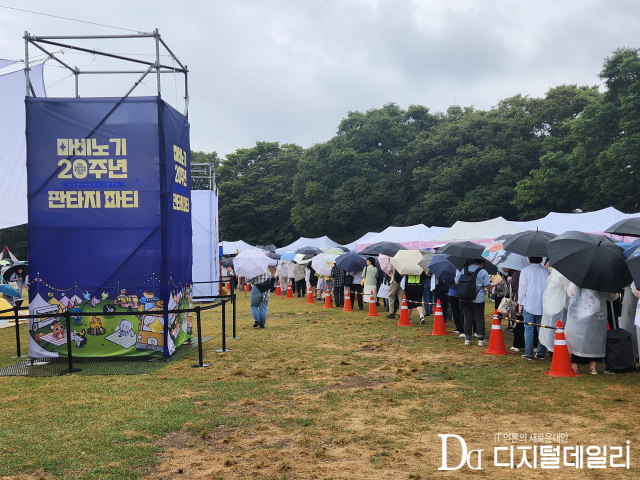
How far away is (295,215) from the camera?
49.5 meters

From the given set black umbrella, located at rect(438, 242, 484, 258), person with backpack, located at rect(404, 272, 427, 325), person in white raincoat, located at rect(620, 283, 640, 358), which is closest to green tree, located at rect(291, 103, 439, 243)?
person with backpack, located at rect(404, 272, 427, 325)

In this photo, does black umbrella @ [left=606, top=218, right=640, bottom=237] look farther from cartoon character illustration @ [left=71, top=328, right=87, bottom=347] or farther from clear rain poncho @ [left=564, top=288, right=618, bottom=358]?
cartoon character illustration @ [left=71, top=328, right=87, bottom=347]

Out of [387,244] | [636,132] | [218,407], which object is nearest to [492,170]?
[636,132]

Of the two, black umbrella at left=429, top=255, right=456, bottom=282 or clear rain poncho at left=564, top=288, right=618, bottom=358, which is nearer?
clear rain poncho at left=564, top=288, right=618, bottom=358

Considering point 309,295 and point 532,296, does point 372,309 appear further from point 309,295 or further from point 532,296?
point 532,296

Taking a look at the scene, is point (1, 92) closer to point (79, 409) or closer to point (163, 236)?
point (163, 236)

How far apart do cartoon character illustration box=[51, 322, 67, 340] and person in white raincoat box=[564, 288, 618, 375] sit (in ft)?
27.2

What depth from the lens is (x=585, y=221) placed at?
811 inches

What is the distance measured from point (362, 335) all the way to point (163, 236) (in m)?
5.19

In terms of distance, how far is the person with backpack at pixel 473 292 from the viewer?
10.6 metres

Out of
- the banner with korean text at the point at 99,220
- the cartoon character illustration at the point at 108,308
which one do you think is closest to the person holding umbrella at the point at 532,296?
the banner with korean text at the point at 99,220

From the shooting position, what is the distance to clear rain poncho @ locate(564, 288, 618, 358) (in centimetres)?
806

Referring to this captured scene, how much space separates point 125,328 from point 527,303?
22.6ft

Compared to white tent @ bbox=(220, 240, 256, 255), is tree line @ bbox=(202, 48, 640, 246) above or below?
above
